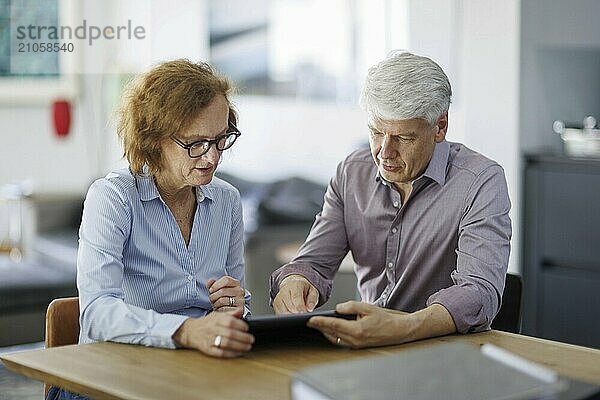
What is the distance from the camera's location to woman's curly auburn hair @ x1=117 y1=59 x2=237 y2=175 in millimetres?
2365

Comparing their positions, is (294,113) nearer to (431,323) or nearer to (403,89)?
(403,89)

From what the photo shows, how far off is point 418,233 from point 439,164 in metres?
0.18

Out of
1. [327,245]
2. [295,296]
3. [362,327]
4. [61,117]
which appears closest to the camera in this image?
[362,327]

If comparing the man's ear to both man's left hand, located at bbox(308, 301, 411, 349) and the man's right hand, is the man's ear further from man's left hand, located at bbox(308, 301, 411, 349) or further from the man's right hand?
man's left hand, located at bbox(308, 301, 411, 349)

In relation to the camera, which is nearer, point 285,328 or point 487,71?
point 285,328

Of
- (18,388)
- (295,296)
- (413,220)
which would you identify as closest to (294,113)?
(18,388)

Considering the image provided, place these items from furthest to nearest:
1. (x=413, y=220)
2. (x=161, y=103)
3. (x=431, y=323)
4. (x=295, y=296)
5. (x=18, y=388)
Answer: (x=18, y=388), (x=413, y=220), (x=295, y=296), (x=161, y=103), (x=431, y=323)

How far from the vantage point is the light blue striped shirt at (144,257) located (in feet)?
7.09

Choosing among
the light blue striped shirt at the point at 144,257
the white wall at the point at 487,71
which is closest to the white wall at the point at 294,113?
the white wall at the point at 487,71

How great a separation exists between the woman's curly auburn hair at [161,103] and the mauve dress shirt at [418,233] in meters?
0.50

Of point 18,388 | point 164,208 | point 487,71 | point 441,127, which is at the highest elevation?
point 487,71

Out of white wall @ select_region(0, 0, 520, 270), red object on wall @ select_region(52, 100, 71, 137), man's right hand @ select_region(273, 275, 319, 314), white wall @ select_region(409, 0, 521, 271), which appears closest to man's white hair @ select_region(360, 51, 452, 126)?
man's right hand @ select_region(273, 275, 319, 314)

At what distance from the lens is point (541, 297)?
4.64m

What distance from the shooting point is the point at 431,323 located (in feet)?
7.21
